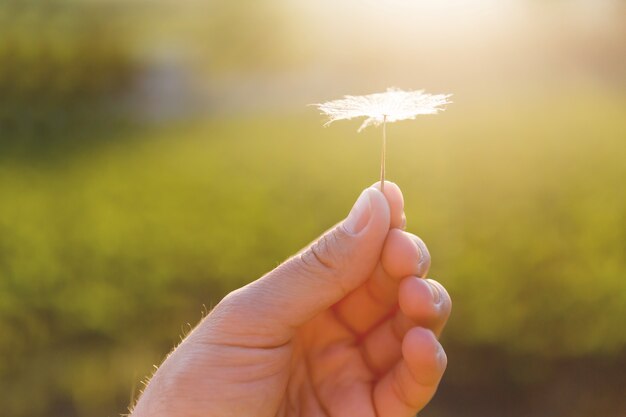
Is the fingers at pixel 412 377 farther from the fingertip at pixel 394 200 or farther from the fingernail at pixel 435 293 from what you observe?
the fingertip at pixel 394 200

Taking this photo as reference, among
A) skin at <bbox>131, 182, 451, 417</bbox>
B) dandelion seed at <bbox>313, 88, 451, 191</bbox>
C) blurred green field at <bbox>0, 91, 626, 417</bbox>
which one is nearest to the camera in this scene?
skin at <bbox>131, 182, 451, 417</bbox>

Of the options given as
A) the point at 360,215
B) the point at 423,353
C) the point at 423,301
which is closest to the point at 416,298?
the point at 423,301

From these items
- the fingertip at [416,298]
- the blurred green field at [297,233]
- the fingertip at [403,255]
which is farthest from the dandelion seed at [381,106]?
the blurred green field at [297,233]

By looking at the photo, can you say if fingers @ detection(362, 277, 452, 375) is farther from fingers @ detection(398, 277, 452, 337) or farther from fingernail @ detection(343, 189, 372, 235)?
fingernail @ detection(343, 189, 372, 235)

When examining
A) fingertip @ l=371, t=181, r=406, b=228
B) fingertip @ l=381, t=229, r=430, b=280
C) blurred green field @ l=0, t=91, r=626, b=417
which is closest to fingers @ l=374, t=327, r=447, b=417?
fingertip @ l=381, t=229, r=430, b=280

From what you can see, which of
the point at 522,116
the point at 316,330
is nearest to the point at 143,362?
the point at 316,330

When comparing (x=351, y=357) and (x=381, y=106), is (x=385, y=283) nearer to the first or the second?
(x=351, y=357)
